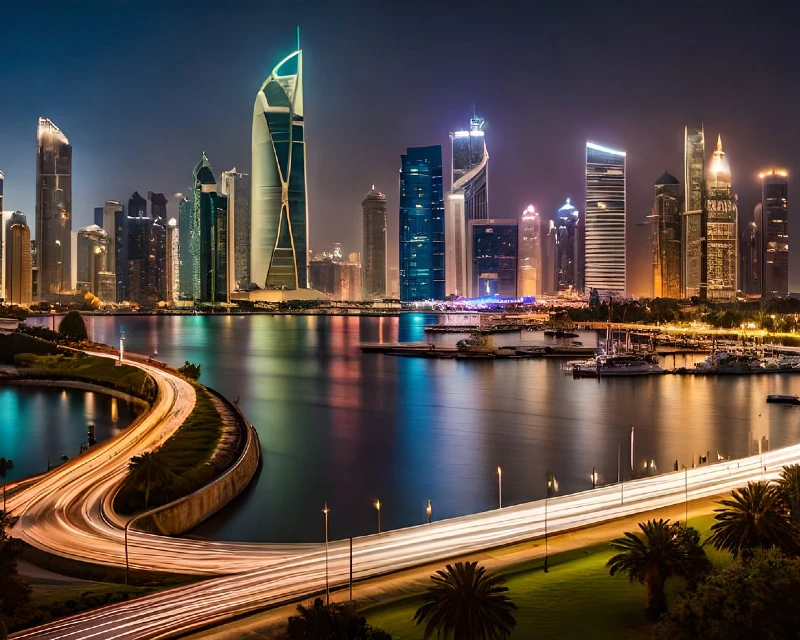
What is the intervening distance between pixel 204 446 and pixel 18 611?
925 cm

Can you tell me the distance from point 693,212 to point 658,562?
111060mm

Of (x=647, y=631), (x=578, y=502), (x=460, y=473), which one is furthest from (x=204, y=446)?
(x=647, y=631)

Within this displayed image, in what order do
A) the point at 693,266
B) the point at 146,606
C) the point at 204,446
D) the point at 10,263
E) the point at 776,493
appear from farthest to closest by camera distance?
the point at 10,263, the point at 693,266, the point at 204,446, the point at 776,493, the point at 146,606

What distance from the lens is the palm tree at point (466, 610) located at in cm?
758

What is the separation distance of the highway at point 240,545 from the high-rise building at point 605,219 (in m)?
110

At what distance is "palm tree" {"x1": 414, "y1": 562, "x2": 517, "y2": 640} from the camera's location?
7.58m

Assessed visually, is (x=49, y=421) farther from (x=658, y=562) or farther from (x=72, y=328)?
(x=72, y=328)

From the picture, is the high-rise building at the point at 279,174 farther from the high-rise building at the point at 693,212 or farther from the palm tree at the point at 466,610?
the palm tree at the point at 466,610

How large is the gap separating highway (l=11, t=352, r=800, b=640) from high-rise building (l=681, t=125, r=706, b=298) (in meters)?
100

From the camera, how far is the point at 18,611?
8.35m

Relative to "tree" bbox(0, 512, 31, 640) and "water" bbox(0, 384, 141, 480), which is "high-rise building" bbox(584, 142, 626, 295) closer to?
"water" bbox(0, 384, 141, 480)

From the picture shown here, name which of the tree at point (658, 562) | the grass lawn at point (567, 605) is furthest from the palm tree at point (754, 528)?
the tree at point (658, 562)

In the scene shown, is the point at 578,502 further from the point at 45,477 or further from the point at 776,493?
the point at 45,477

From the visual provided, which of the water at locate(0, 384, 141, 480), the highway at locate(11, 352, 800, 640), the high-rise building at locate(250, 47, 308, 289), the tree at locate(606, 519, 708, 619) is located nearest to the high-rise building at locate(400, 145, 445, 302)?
the high-rise building at locate(250, 47, 308, 289)
